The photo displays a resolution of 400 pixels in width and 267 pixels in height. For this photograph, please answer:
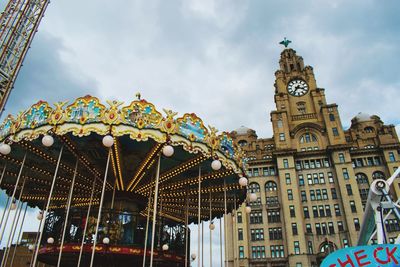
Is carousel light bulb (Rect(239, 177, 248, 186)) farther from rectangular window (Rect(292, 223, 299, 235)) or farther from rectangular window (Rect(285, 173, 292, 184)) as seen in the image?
rectangular window (Rect(285, 173, 292, 184))

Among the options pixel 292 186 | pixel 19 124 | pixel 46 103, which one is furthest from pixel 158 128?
pixel 292 186

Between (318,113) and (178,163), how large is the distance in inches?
1811

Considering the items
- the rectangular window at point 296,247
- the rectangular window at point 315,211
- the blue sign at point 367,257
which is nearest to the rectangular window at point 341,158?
the rectangular window at point 315,211

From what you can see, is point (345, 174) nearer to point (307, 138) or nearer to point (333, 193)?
point (333, 193)

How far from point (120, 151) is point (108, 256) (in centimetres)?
504

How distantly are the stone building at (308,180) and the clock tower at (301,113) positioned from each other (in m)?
0.17

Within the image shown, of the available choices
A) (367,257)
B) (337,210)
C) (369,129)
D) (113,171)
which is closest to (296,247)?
(337,210)

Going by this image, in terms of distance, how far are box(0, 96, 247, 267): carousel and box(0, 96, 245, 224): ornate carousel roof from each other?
0.04m

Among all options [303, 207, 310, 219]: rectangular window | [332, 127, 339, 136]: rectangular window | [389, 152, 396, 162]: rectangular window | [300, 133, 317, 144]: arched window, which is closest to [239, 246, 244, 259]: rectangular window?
[303, 207, 310, 219]: rectangular window

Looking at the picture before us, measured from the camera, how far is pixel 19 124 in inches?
528

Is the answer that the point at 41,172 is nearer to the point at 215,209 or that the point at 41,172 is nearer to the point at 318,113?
the point at 215,209

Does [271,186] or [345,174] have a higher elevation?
[345,174]

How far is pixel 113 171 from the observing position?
17.2 metres

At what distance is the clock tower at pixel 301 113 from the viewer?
53312 millimetres
